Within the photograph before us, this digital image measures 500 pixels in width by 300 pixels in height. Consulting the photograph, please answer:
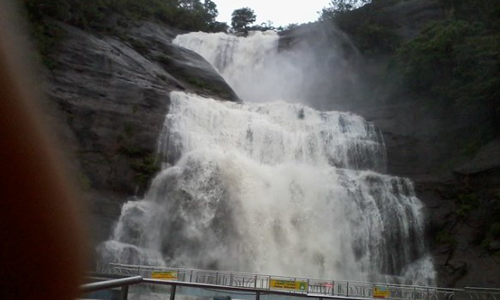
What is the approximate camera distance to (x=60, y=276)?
237 centimetres

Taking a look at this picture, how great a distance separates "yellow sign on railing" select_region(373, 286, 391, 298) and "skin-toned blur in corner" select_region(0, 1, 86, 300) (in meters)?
16.8

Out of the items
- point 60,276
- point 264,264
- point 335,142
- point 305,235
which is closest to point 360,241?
point 305,235

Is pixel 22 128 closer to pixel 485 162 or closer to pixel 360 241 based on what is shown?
pixel 360 241

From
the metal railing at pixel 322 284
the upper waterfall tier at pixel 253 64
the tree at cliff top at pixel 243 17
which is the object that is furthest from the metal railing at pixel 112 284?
the tree at cliff top at pixel 243 17

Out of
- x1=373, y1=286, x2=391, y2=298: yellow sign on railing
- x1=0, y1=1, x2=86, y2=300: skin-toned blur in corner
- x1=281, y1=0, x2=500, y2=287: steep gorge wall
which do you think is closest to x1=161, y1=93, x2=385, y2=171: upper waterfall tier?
x1=281, y1=0, x2=500, y2=287: steep gorge wall

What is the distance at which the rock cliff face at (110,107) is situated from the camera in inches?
1022

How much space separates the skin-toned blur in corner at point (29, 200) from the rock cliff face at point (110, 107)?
68.4 feet

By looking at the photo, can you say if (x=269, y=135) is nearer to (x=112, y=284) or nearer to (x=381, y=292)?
(x=381, y=292)

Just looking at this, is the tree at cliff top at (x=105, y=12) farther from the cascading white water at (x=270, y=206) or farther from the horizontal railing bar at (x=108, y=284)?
the horizontal railing bar at (x=108, y=284)

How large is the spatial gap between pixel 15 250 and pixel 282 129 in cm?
2936

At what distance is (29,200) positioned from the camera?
2.22m

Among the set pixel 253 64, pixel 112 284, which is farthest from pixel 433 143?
pixel 112 284

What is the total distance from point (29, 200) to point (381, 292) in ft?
60.0

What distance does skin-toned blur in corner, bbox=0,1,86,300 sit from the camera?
2098 millimetres
